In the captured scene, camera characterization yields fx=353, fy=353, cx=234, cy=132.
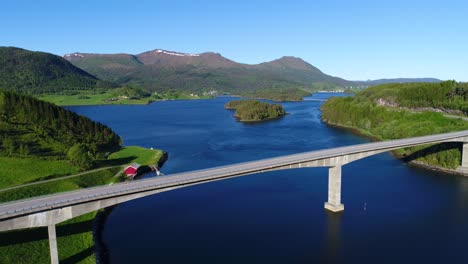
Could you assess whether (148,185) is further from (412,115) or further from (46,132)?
(412,115)

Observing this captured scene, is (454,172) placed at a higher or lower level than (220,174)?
lower

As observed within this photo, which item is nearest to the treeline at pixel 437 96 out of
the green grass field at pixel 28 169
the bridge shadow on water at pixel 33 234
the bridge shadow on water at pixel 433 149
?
the bridge shadow on water at pixel 433 149

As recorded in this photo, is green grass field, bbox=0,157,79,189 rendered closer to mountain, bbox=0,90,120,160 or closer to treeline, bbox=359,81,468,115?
mountain, bbox=0,90,120,160

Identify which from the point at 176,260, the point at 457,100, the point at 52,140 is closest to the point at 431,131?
the point at 457,100

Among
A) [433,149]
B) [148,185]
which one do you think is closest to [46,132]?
[148,185]

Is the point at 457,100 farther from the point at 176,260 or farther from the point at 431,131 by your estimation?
the point at 176,260

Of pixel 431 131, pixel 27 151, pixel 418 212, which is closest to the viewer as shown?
pixel 418 212

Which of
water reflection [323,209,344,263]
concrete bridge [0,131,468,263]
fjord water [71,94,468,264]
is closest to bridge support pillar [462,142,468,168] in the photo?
fjord water [71,94,468,264]
